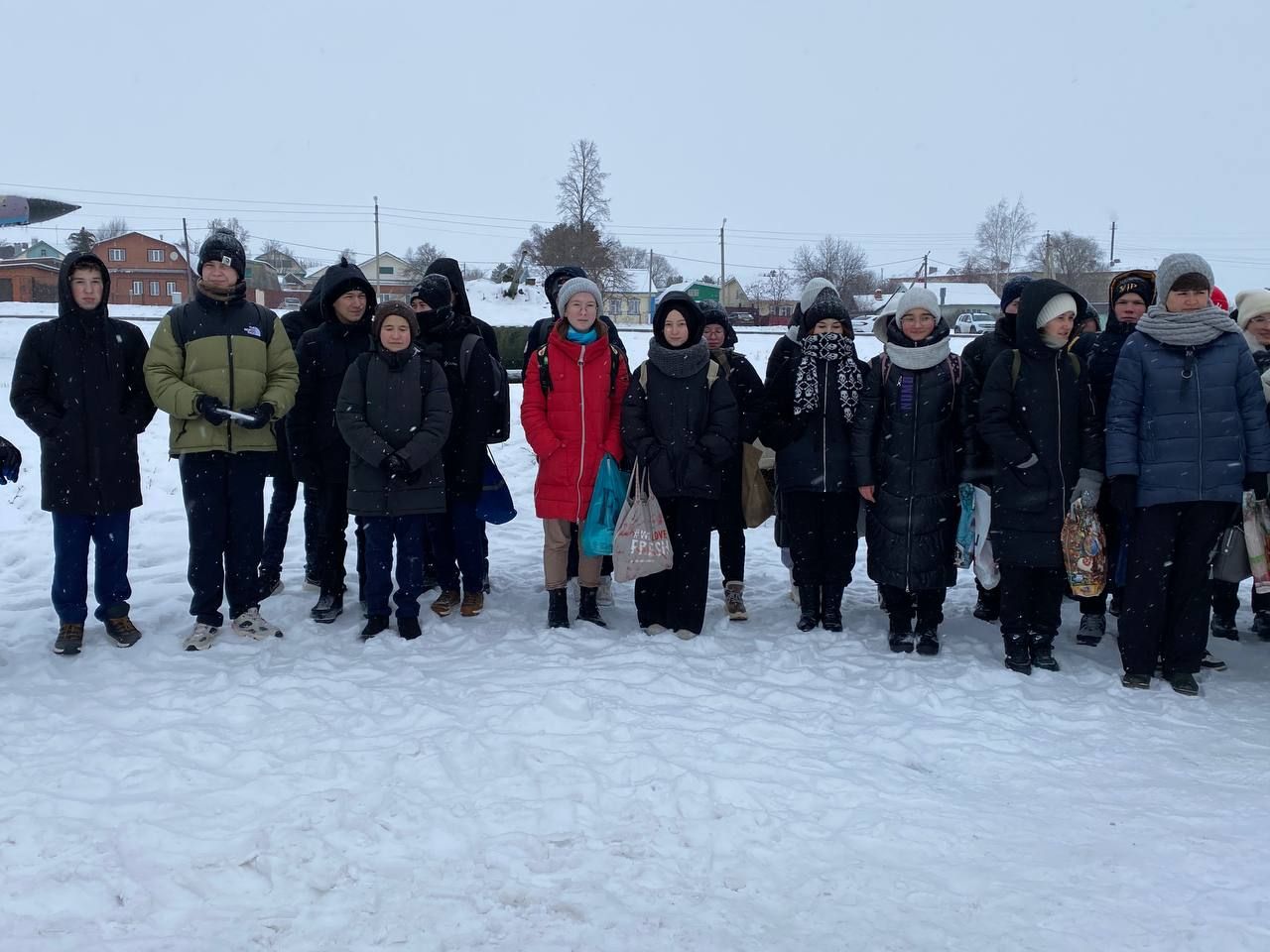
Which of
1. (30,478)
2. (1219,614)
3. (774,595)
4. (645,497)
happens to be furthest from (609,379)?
(30,478)

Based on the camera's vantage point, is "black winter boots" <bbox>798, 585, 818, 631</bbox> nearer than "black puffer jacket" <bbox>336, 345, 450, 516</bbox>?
No

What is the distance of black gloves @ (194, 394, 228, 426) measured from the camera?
498 cm

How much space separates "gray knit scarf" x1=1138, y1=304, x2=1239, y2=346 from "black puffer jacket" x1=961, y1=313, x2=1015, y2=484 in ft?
2.62

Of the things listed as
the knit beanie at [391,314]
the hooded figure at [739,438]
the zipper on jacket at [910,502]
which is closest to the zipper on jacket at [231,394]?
the knit beanie at [391,314]

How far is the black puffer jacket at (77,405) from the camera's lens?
4.96 meters

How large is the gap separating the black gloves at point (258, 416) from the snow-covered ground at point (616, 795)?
125 cm

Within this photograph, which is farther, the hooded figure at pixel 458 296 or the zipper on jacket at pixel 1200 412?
the hooded figure at pixel 458 296

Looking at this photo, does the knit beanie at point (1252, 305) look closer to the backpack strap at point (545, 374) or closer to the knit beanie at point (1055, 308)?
the knit beanie at point (1055, 308)

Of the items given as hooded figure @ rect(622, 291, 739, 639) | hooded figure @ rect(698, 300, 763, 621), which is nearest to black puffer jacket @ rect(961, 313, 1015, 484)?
hooded figure @ rect(698, 300, 763, 621)

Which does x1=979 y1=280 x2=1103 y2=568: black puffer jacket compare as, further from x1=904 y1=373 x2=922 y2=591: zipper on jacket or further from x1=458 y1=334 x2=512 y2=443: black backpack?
x1=458 y1=334 x2=512 y2=443: black backpack

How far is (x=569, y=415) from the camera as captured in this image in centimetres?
559

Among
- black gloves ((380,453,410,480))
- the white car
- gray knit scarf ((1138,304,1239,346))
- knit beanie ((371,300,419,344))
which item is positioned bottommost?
black gloves ((380,453,410,480))

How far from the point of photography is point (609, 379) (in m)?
5.65

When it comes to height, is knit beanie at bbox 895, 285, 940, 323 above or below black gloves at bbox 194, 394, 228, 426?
above
